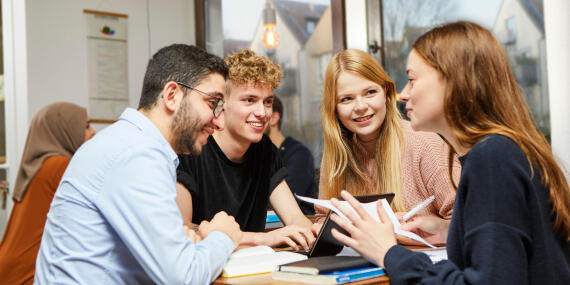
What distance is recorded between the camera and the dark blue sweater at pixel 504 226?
3.57 feet

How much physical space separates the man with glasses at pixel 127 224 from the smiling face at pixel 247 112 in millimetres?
781

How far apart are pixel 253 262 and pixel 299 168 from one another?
257 centimetres

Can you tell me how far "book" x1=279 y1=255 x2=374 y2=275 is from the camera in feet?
4.16

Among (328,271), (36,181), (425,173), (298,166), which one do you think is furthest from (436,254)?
(298,166)

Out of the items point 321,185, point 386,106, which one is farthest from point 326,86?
point 321,185

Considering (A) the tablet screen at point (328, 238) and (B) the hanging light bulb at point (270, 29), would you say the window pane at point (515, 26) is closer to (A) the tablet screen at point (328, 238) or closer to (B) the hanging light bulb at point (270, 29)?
(B) the hanging light bulb at point (270, 29)

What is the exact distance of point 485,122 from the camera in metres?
1.24

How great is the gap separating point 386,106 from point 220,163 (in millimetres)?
771

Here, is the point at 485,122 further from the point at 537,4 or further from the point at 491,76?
the point at 537,4

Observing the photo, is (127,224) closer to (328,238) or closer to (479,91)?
(328,238)

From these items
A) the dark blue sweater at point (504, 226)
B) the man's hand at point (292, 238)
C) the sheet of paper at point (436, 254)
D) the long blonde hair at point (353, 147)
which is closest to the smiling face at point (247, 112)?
the long blonde hair at point (353, 147)

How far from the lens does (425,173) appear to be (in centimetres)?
218

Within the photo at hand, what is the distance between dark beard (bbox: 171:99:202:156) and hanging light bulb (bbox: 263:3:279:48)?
2.96 meters

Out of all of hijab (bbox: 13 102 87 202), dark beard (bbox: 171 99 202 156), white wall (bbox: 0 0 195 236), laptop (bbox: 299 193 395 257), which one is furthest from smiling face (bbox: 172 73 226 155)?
white wall (bbox: 0 0 195 236)
